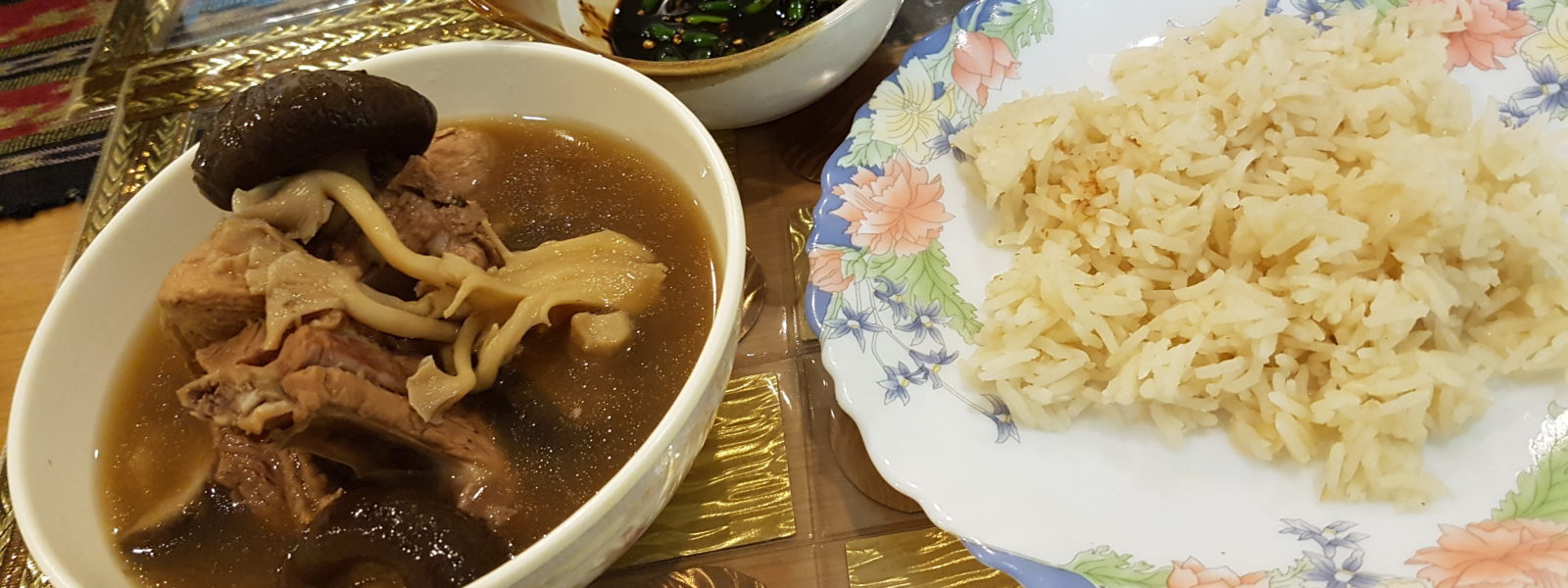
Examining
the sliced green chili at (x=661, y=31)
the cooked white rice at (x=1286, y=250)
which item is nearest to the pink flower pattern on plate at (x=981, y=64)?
the cooked white rice at (x=1286, y=250)

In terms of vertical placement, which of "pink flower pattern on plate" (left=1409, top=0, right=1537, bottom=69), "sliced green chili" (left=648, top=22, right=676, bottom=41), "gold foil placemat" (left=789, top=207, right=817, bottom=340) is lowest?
"gold foil placemat" (left=789, top=207, right=817, bottom=340)

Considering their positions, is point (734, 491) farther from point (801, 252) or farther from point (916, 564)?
point (801, 252)

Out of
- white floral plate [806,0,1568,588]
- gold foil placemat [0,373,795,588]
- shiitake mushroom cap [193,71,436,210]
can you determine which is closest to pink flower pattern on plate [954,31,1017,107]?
white floral plate [806,0,1568,588]

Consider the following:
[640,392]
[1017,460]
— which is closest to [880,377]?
[1017,460]

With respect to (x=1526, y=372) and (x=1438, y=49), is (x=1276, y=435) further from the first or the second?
(x=1438, y=49)

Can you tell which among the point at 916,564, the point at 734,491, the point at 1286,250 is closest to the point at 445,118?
the point at 734,491

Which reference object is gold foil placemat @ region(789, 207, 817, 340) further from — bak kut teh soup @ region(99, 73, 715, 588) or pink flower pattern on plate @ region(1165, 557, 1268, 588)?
pink flower pattern on plate @ region(1165, 557, 1268, 588)

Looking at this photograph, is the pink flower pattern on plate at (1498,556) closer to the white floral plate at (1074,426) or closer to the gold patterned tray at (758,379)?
the white floral plate at (1074,426)
